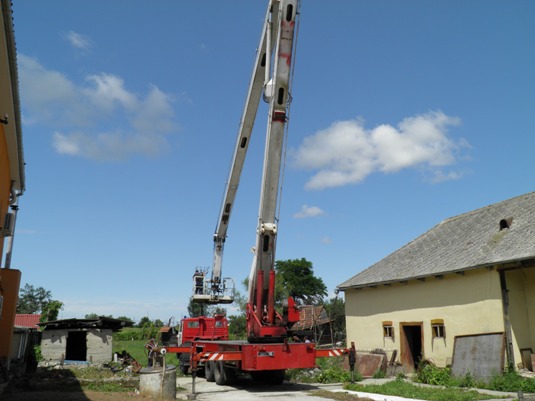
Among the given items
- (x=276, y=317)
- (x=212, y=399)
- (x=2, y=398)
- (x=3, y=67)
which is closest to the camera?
(x=3, y=67)

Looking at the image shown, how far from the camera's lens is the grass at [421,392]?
12.8 meters

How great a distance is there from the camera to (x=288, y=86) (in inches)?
578

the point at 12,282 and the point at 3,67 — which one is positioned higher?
the point at 3,67

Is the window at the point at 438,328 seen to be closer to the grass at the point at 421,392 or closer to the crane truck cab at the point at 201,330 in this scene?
the grass at the point at 421,392

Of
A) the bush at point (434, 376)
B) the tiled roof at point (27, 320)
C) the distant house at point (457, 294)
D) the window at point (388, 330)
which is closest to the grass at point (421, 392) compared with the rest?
the bush at point (434, 376)

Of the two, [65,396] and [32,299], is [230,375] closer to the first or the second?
[65,396]

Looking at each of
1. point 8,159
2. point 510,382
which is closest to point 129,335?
point 8,159

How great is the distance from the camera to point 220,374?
17172mm

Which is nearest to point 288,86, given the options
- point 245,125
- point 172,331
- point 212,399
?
point 245,125

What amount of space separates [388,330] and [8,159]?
51.1 ft

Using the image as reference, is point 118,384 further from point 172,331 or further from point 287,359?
point 172,331

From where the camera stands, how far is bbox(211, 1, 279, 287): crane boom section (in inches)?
611

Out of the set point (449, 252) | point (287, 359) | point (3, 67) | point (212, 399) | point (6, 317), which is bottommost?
point (212, 399)

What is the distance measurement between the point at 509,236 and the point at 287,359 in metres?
8.91
